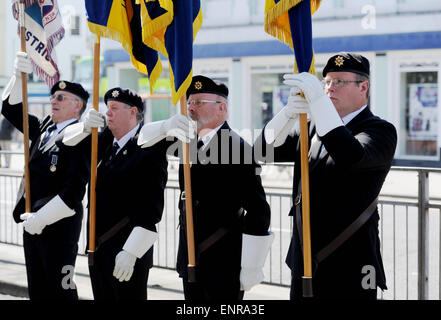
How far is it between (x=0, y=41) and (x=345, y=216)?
38279 mm

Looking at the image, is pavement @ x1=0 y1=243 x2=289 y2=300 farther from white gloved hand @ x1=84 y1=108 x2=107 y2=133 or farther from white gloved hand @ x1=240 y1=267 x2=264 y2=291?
white gloved hand @ x1=84 y1=108 x2=107 y2=133

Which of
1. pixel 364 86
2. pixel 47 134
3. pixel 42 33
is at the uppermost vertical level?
pixel 42 33

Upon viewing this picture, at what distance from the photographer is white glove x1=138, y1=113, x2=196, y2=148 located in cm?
412

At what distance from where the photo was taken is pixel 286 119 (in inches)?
157

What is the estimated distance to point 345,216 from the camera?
12.4 ft

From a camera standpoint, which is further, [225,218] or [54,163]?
[54,163]

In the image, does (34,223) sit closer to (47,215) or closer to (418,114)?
(47,215)

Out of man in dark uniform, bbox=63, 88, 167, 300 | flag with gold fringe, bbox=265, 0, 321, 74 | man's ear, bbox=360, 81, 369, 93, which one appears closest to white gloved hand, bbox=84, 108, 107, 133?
man in dark uniform, bbox=63, 88, 167, 300

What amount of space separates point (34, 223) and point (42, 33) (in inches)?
62.0

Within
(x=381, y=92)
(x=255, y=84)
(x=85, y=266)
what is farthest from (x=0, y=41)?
(x=85, y=266)

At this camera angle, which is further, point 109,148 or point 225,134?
point 109,148

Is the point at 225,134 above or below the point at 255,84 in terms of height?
below

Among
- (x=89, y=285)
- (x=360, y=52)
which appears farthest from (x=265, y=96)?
(x=89, y=285)
